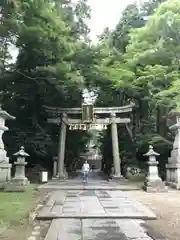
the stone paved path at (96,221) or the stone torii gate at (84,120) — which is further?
the stone torii gate at (84,120)

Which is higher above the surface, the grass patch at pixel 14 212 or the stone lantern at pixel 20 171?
the stone lantern at pixel 20 171

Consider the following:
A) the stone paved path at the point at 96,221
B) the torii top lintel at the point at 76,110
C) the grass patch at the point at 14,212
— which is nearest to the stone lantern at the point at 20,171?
the grass patch at the point at 14,212

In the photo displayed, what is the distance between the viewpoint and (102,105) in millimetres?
27781

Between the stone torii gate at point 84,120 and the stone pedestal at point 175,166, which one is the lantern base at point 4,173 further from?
the stone pedestal at point 175,166

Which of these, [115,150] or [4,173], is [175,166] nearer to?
[115,150]

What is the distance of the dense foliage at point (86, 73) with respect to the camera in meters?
18.3

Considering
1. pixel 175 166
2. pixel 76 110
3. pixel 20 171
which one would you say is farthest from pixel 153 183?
pixel 76 110

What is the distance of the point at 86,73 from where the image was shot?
2300cm

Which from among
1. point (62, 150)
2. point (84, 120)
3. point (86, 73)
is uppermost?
point (86, 73)

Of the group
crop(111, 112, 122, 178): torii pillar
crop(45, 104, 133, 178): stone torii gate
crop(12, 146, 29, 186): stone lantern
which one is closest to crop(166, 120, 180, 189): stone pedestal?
crop(111, 112, 122, 178): torii pillar

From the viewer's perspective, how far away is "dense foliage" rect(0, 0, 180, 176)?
18.3 metres

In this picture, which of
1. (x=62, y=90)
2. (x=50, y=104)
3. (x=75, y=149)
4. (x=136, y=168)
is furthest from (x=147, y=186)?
(x=75, y=149)

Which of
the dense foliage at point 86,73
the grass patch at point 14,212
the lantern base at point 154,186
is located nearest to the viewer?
the grass patch at point 14,212

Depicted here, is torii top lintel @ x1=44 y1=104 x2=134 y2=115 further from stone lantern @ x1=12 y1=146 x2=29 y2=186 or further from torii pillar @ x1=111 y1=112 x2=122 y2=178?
stone lantern @ x1=12 y1=146 x2=29 y2=186
